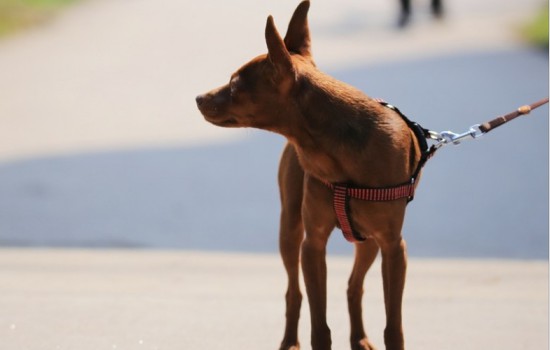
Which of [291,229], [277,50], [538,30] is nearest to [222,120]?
[277,50]

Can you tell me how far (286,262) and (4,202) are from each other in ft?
17.8

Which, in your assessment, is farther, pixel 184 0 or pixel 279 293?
pixel 184 0

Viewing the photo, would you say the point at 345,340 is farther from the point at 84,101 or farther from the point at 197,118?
the point at 84,101

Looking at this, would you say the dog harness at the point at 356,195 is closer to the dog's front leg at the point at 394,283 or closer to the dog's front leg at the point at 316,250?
the dog's front leg at the point at 316,250

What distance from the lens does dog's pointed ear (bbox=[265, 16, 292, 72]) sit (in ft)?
14.9

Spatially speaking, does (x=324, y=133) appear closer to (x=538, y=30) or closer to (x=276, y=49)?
(x=276, y=49)

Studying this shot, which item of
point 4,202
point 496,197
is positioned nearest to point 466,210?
point 496,197

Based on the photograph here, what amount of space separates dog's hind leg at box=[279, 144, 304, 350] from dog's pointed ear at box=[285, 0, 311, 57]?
52 cm

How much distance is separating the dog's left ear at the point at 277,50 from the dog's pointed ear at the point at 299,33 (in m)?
0.38

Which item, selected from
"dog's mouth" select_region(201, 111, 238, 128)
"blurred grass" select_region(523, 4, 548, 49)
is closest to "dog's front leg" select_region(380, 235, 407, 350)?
"dog's mouth" select_region(201, 111, 238, 128)

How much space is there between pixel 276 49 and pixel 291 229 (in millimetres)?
1070

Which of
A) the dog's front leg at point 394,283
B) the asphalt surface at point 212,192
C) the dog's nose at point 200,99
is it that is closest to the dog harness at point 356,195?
the dog's front leg at point 394,283

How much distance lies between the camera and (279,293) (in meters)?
7.64

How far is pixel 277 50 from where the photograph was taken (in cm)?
→ 460
